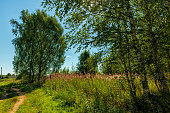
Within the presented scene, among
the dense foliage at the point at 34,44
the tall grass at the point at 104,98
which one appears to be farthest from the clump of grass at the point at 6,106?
the dense foliage at the point at 34,44

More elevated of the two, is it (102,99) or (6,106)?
(102,99)

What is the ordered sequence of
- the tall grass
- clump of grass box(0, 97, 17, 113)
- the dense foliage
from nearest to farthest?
the tall grass, clump of grass box(0, 97, 17, 113), the dense foliage

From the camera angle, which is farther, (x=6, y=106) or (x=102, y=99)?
(x=6, y=106)

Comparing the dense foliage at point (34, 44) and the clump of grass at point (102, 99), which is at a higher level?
the dense foliage at point (34, 44)

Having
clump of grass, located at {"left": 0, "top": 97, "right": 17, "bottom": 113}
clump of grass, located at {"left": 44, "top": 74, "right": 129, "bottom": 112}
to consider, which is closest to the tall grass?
clump of grass, located at {"left": 44, "top": 74, "right": 129, "bottom": 112}

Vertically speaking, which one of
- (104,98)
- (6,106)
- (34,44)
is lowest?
(6,106)

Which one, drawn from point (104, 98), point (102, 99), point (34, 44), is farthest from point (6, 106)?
point (34, 44)

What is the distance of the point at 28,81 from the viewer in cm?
2105

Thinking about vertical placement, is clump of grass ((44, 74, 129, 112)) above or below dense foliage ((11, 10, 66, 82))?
below

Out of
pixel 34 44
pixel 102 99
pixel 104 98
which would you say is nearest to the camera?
pixel 102 99

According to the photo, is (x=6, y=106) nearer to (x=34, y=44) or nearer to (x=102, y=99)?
(x=102, y=99)

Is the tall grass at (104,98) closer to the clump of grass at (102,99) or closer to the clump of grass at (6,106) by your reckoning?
the clump of grass at (102,99)

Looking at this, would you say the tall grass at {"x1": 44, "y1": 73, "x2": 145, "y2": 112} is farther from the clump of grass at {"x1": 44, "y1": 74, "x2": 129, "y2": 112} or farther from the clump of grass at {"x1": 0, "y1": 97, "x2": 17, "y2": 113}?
the clump of grass at {"x1": 0, "y1": 97, "x2": 17, "y2": 113}

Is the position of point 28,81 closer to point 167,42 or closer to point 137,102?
point 137,102
